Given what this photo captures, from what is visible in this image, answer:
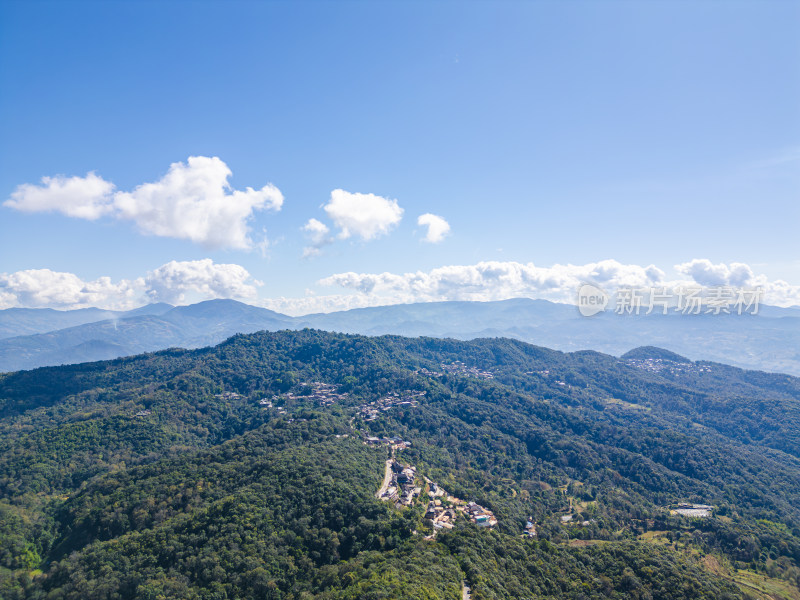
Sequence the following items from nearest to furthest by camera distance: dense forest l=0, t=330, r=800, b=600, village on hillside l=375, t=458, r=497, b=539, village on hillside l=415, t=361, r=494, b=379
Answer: dense forest l=0, t=330, r=800, b=600 < village on hillside l=375, t=458, r=497, b=539 < village on hillside l=415, t=361, r=494, b=379

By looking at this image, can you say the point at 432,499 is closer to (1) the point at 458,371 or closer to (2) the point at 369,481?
(2) the point at 369,481

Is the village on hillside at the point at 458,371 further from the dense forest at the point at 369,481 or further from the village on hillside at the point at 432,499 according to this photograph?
the village on hillside at the point at 432,499

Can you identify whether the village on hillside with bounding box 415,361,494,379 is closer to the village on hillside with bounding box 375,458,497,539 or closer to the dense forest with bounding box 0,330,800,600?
the dense forest with bounding box 0,330,800,600

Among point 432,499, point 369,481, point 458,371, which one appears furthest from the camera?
point 458,371

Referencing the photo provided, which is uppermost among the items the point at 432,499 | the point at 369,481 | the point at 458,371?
the point at 369,481

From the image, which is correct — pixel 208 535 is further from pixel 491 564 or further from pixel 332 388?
pixel 332 388

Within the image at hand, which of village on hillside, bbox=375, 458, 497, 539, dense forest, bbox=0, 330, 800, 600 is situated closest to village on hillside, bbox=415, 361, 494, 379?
dense forest, bbox=0, 330, 800, 600

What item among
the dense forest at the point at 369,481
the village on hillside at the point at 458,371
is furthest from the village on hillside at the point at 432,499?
the village on hillside at the point at 458,371

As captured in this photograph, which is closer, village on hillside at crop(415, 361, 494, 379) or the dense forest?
the dense forest

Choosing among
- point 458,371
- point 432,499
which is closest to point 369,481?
point 432,499
